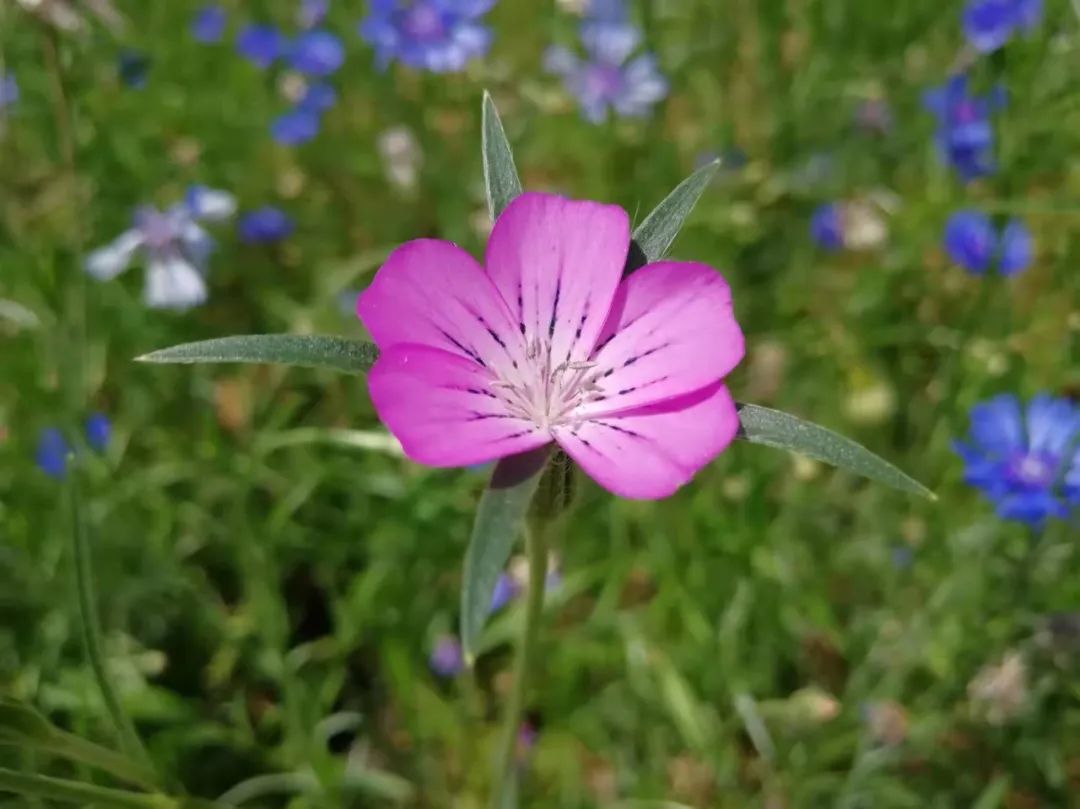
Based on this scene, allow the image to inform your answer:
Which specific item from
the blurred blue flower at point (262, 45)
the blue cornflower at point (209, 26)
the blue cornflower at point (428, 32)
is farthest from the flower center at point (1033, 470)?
the blue cornflower at point (209, 26)

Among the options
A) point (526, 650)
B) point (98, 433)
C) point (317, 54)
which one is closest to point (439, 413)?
point (526, 650)

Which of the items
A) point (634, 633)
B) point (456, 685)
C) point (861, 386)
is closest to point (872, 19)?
point (861, 386)

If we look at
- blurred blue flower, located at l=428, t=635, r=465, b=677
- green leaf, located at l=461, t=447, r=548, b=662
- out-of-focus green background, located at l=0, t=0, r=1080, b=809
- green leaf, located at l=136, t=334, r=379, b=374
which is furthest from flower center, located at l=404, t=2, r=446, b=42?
green leaf, located at l=461, t=447, r=548, b=662

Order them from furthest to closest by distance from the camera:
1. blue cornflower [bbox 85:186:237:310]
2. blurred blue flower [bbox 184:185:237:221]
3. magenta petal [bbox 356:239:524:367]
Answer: blurred blue flower [bbox 184:185:237:221], blue cornflower [bbox 85:186:237:310], magenta petal [bbox 356:239:524:367]

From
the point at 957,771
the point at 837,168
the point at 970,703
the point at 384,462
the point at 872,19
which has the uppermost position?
the point at 872,19

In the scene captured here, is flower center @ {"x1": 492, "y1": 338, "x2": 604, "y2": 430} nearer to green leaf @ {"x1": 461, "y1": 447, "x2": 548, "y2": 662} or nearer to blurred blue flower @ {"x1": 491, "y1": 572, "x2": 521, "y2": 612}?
green leaf @ {"x1": 461, "y1": 447, "x2": 548, "y2": 662}

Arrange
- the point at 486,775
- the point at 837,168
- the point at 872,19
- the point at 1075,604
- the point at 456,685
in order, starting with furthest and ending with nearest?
the point at 872,19 < the point at 837,168 < the point at 456,685 < the point at 486,775 < the point at 1075,604

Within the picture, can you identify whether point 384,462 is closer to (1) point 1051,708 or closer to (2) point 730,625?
(2) point 730,625

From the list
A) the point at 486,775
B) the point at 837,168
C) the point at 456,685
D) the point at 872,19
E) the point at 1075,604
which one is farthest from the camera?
the point at 872,19
